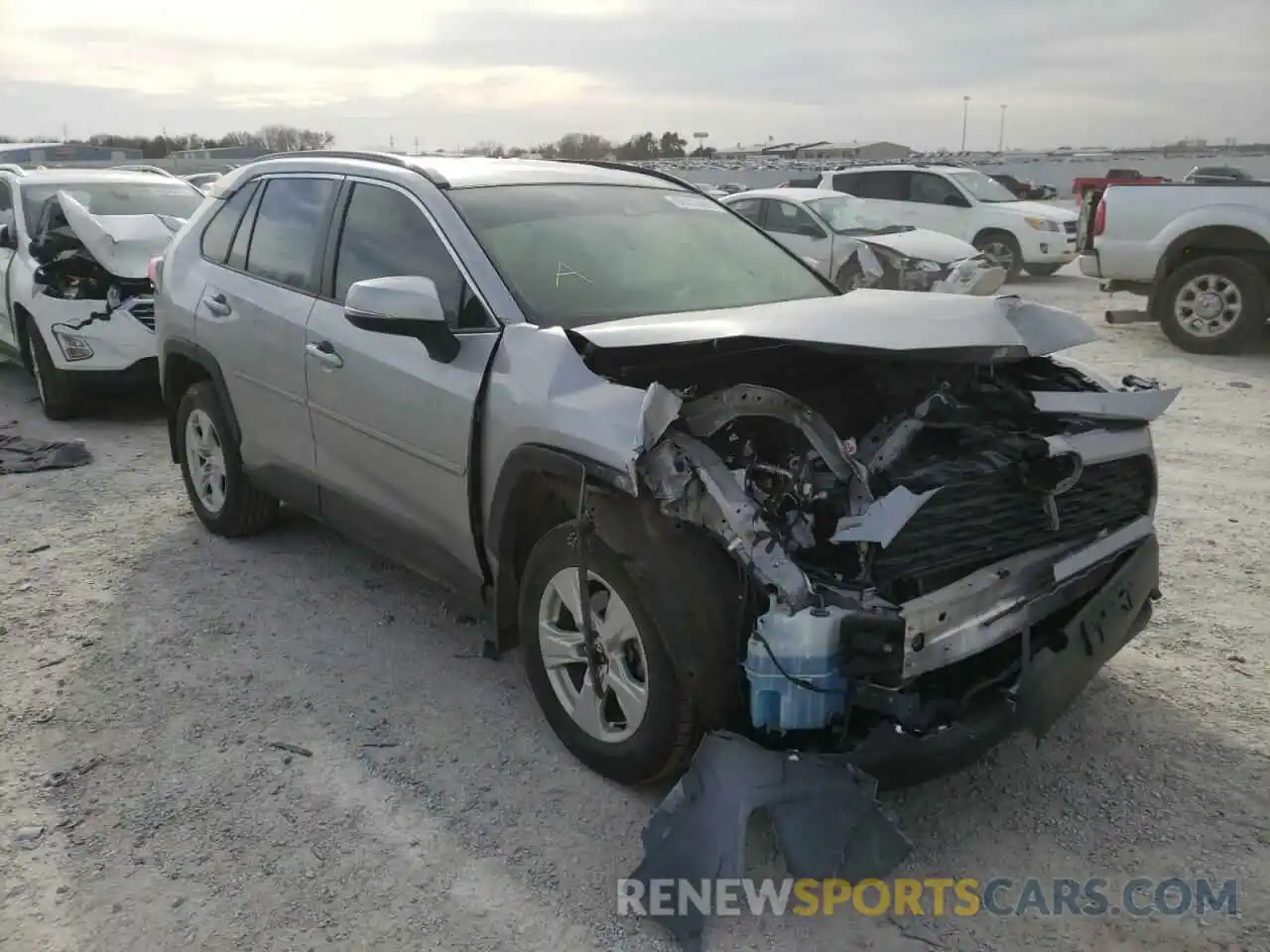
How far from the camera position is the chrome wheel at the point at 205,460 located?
514 cm

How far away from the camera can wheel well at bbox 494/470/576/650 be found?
127 inches

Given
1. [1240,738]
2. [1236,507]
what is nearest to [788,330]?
[1240,738]

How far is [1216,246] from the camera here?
9.85 meters

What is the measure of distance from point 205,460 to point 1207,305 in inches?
359

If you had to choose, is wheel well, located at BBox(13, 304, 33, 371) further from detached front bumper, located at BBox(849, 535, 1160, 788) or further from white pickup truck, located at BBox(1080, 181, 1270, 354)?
white pickup truck, located at BBox(1080, 181, 1270, 354)

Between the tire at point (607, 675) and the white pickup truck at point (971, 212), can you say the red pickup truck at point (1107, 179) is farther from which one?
the tire at point (607, 675)

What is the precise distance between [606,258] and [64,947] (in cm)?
266

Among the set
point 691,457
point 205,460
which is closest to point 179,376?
point 205,460

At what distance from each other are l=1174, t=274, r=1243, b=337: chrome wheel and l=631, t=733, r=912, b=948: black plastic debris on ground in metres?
9.02

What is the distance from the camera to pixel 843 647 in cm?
254

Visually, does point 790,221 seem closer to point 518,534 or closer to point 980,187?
point 980,187

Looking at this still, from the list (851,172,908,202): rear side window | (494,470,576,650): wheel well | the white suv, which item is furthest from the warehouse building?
(494,470,576,650): wheel well

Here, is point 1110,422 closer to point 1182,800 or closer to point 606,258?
point 1182,800

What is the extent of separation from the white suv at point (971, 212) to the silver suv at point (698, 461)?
41.5 ft
